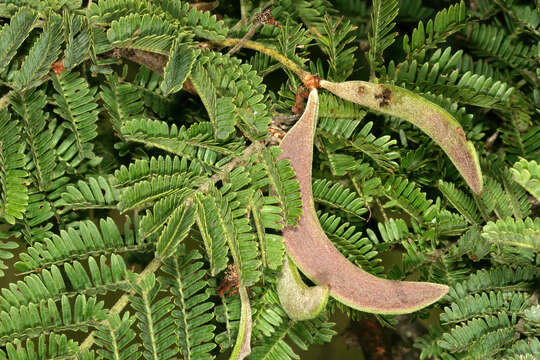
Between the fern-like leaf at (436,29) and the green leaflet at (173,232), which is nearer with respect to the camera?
the green leaflet at (173,232)

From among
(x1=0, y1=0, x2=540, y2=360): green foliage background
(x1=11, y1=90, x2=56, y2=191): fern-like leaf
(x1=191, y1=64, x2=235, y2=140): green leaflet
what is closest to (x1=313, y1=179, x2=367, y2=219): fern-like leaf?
(x1=0, y1=0, x2=540, y2=360): green foliage background

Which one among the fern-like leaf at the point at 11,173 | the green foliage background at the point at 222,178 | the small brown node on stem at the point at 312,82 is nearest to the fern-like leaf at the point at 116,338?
the green foliage background at the point at 222,178

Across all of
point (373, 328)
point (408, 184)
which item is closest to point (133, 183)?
point (408, 184)

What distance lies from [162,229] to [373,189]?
0.64ft

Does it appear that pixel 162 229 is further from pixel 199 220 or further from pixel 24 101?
pixel 24 101

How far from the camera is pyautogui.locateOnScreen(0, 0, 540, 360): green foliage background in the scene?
0.42 metres

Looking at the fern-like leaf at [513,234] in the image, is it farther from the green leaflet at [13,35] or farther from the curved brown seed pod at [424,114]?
the green leaflet at [13,35]

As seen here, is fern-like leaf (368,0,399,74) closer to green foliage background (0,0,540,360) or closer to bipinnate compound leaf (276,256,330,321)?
green foliage background (0,0,540,360)

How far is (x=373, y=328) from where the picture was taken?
0.80 meters

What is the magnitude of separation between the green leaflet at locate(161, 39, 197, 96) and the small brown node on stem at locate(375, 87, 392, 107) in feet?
0.47

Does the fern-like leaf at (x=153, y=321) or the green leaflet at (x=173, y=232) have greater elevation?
the green leaflet at (x=173, y=232)

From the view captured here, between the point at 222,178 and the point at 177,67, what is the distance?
0.09 metres

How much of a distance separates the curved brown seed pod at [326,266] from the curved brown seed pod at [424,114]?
0.03 meters

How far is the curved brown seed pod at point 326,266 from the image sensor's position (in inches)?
15.6
